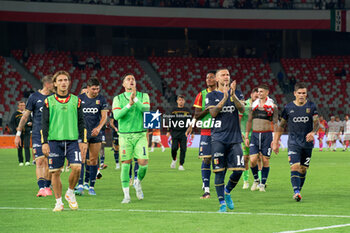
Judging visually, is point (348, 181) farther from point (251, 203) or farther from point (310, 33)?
point (310, 33)

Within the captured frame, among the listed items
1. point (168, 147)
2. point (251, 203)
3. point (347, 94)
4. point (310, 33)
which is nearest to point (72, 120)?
point (251, 203)

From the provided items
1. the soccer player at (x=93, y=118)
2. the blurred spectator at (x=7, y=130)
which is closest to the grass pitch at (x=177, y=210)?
the soccer player at (x=93, y=118)

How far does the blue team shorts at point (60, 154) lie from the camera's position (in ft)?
36.1

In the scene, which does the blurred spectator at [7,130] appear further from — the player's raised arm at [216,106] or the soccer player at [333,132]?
the player's raised arm at [216,106]

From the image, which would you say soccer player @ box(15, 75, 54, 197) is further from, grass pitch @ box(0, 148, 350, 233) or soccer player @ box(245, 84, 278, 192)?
soccer player @ box(245, 84, 278, 192)

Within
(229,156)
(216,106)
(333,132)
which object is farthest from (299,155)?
(333,132)

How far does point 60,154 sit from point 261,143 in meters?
5.57

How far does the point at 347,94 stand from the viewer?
49.2m

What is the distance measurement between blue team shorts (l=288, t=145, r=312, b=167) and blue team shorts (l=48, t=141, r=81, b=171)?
4.41 m

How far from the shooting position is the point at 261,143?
15.1 metres

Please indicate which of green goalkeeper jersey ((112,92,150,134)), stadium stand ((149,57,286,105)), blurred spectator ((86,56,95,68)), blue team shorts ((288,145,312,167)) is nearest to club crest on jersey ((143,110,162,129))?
green goalkeeper jersey ((112,92,150,134))

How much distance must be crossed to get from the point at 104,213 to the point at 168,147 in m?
28.8

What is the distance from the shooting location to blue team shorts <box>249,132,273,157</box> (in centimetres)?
1503

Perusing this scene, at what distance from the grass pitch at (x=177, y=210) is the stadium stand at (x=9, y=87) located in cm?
2358
